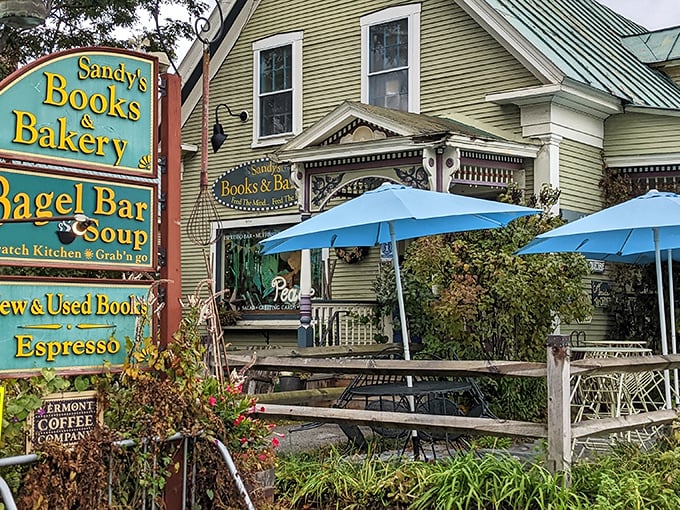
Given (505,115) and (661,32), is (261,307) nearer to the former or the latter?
(505,115)

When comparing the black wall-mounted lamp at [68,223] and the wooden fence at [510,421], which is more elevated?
the black wall-mounted lamp at [68,223]

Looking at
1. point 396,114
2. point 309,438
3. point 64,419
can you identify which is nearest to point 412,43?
point 396,114

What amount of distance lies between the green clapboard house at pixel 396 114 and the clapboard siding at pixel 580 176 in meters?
0.03

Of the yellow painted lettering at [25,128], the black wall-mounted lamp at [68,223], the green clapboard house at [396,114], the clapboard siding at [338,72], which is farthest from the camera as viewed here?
the clapboard siding at [338,72]

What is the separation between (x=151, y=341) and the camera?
213 inches

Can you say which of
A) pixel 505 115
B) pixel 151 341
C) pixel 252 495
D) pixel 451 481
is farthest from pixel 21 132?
pixel 505 115

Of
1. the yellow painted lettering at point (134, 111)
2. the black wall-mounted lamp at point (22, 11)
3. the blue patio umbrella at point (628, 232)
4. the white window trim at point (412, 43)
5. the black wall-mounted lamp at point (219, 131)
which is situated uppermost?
the white window trim at point (412, 43)

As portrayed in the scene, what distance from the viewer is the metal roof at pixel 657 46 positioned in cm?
1683

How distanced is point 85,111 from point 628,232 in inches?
274

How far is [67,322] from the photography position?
5.16 metres

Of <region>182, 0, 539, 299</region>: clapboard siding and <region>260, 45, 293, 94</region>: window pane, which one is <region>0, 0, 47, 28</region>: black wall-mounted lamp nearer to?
<region>182, 0, 539, 299</region>: clapboard siding

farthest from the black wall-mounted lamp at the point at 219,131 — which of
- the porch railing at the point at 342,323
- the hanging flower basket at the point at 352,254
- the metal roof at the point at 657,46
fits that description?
the metal roof at the point at 657,46

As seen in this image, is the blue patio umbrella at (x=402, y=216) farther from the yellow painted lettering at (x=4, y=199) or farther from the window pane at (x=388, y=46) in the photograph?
the window pane at (x=388, y=46)

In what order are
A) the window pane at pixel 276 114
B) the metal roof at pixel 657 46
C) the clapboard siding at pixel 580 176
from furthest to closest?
the window pane at pixel 276 114 < the metal roof at pixel 657 46 < the clapboard siding at pixel 580 176
